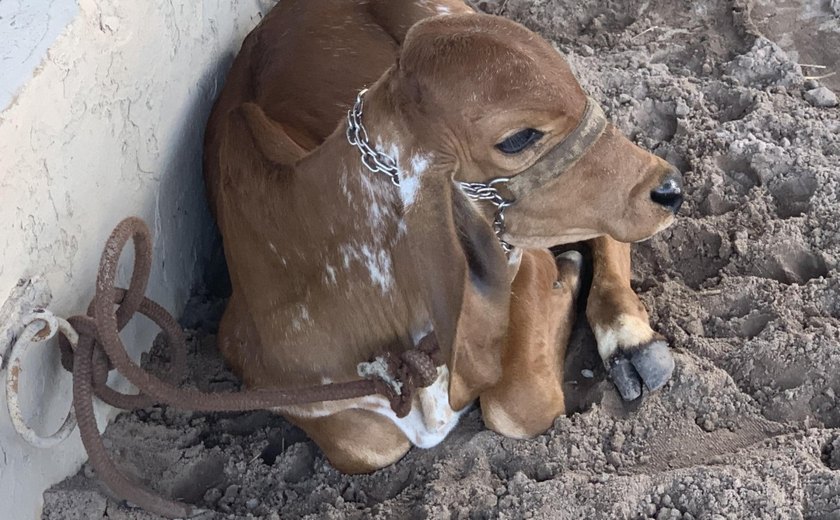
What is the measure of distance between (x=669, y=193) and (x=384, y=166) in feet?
2.60

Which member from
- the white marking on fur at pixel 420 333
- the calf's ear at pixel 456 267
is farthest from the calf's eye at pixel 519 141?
the white marking on fur at pixel 420 333

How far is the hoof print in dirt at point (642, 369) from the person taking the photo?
10.0 feet

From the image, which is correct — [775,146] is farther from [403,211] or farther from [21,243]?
[21,243]

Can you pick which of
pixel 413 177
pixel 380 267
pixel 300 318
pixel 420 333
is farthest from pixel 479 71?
pixel 300 318

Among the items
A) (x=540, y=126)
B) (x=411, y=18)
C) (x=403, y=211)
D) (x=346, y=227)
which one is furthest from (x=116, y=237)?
(x=411, y=18)

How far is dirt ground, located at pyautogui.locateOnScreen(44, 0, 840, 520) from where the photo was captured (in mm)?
2721

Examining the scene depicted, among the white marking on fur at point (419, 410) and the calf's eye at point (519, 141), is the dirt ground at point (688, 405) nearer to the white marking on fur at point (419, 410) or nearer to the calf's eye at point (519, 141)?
the white marking on fur at point (419, 410)

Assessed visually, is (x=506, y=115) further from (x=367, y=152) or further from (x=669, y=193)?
(x=669, y=193)

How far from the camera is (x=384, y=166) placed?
240 centimetres

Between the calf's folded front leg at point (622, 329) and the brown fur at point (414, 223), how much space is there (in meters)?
0.01

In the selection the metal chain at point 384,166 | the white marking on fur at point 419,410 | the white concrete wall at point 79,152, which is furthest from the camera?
the white marking on fur at point 419,410

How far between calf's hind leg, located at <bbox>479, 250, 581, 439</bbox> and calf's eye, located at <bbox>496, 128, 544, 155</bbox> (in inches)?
32.8

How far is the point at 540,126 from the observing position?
92.2 inches

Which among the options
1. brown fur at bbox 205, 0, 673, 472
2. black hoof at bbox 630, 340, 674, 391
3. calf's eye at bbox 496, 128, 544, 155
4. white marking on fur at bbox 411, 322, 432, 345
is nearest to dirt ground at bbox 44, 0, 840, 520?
black hoof at bbox 630, 340, 674, 391
